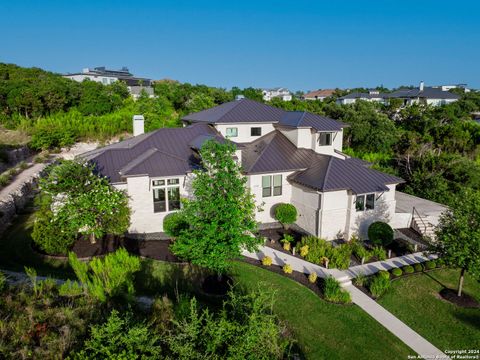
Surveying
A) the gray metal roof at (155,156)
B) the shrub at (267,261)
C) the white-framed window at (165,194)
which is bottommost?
the shrub at (267,261)

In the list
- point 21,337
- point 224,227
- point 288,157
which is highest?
point 288,157

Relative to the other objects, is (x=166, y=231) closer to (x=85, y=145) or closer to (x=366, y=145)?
(x=85, y=145)

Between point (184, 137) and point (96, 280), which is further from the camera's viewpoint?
point (184, 137)

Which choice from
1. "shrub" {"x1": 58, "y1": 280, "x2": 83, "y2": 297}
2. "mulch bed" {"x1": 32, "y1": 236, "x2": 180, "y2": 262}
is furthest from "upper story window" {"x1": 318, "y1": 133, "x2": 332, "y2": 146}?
"shrub" {"x1": 58, "y1": 280, "x2": 83, "y2": 297}

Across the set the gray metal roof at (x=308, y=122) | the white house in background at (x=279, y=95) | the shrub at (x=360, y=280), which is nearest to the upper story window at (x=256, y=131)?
the gray metal roof at (x=308, y=122)

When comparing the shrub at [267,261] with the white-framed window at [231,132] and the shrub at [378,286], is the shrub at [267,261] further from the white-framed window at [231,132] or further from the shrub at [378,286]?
the white-framed window at [231,132]

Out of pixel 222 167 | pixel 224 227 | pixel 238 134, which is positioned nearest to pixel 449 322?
pixel 224 227

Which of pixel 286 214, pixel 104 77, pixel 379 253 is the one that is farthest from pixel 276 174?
pixel 104 77
